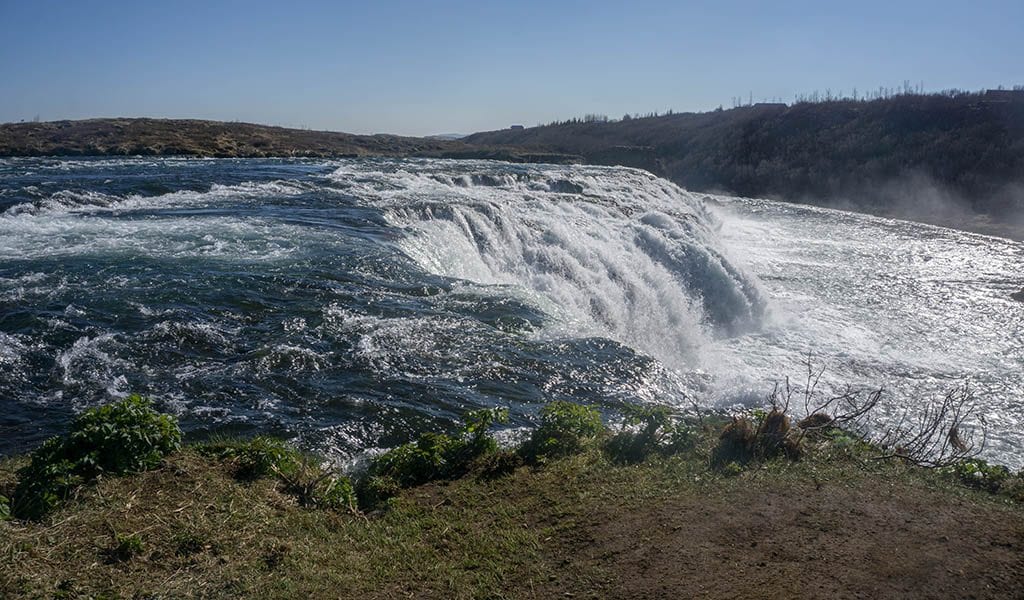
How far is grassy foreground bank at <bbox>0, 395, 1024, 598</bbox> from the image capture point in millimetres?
3500

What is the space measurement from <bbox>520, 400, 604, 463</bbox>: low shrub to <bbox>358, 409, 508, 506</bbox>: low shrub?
301mm

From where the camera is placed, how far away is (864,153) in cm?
3756

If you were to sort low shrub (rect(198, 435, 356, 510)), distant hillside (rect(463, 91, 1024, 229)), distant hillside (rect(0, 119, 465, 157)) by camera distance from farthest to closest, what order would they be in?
distant hillside (rect(463, 91, 1024, 229))
distant hillside (rect(0, 119, 465, 157))
low shrub (rect(198, 435, 356, 510))

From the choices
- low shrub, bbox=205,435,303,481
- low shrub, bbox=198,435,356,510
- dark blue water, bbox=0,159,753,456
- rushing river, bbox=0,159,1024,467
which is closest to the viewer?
low shrub, bbox=198,435,356,510

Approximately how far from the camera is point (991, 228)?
24.8 meters

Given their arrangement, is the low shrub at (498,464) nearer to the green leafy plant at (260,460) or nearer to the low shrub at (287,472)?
the low shrub at (287,472)

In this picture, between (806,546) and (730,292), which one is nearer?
(806,546)

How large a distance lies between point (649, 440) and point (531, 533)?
1607 mm

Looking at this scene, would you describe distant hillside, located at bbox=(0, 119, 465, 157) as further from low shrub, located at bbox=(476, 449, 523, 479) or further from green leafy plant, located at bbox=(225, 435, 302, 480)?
low shrub, located at bbox=(476, 449, 523, 479)

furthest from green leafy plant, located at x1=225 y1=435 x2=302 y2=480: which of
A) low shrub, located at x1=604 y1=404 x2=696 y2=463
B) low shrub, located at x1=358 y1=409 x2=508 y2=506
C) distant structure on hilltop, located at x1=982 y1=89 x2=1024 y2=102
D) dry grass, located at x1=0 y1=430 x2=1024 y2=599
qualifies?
distant structure on hilltop, located at x1=982 y1=89 x2=1024 y2=102

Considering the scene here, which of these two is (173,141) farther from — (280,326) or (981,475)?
(981,475)

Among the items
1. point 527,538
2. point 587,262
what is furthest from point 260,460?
point 587,262

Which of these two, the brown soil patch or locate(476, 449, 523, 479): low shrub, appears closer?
the brown soil patch

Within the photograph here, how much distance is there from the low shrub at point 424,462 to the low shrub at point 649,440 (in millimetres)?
898
